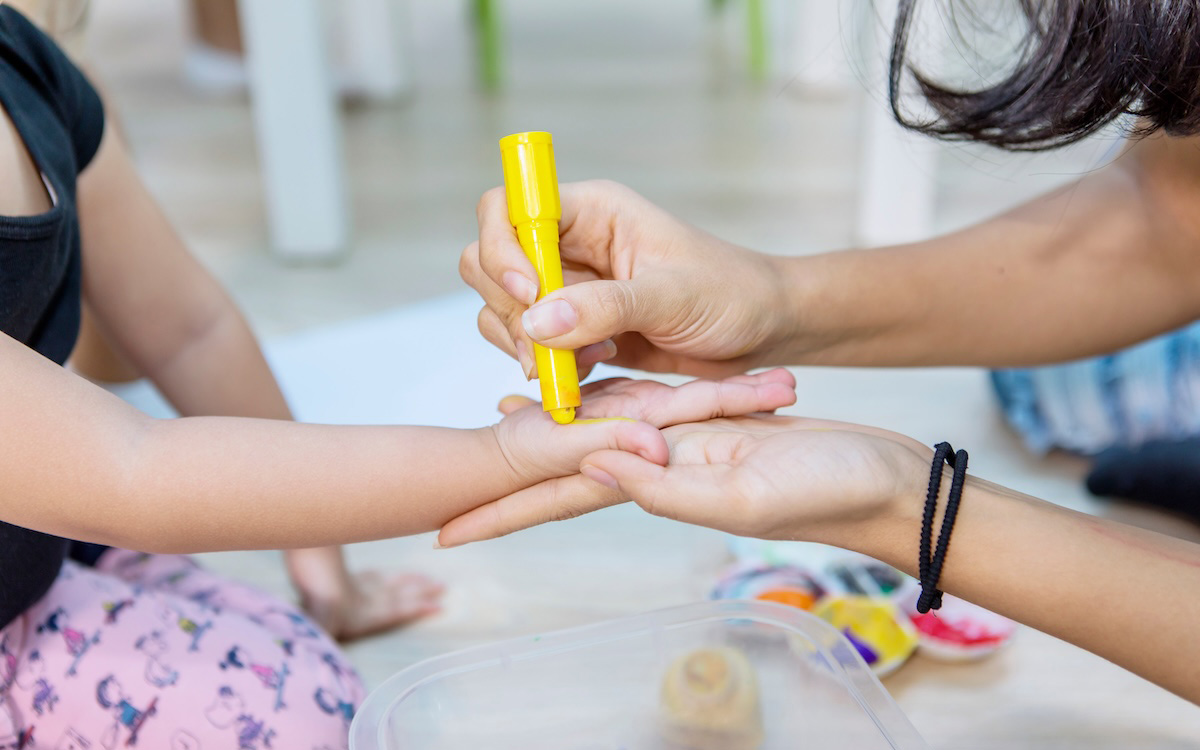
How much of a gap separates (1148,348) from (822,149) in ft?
3.30

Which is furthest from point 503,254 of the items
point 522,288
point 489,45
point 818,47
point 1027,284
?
point 489,45

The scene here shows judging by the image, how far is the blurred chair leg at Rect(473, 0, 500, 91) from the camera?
7.76 ft

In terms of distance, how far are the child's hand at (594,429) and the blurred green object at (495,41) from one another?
1.80m

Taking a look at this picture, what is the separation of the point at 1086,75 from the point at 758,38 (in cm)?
189

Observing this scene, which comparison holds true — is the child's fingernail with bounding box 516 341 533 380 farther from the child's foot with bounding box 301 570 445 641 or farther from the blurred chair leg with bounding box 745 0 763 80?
the blurred chair leg with bounding box 745 0 763 80

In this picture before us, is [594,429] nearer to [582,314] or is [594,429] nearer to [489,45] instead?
[582,314]

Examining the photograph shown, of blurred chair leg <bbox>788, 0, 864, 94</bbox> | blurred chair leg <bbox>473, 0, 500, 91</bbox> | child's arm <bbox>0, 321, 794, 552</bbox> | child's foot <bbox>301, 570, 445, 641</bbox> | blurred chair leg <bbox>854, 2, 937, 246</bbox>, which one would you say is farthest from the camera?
blurred chair leg <bbox>473, 0, 500, 91</bbox>

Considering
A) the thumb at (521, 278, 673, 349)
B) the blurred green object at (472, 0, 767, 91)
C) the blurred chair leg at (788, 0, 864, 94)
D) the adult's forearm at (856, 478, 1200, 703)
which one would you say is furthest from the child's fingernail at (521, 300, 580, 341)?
the blurred green object at (472, 0, 767, 91)

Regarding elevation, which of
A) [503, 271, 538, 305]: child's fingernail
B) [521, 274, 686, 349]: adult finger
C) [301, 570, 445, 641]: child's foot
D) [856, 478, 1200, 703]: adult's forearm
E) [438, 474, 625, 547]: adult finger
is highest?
[503, 271, 538, 305]: child's fingernail

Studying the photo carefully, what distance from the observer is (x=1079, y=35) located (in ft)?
1.97

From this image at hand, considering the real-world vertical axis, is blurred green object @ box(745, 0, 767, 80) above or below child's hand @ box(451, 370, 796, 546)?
above

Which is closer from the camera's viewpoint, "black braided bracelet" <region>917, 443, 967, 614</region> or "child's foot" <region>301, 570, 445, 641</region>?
"black braided bracelet" <region>917, 443, 967, 614</region>

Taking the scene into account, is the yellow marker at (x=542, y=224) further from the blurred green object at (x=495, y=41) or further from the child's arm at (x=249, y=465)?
the blurred green object at (x=495, y=41)

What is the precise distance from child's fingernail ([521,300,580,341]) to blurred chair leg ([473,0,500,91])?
74.2 inches
